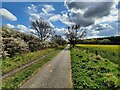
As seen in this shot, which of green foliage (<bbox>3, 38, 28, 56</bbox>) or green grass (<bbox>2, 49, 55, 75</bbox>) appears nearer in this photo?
green grass (<bbox>2, 49, 55, 75</bbox>)

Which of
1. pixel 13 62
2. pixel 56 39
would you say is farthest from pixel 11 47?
pixel 56 39

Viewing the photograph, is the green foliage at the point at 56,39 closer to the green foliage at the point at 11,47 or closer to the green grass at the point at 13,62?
the green foliage at the point at 11,47

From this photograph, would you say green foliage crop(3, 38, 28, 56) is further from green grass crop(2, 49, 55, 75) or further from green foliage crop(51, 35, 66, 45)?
green foliage crop(51, 35, 66, 45)

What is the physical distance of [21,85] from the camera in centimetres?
1105

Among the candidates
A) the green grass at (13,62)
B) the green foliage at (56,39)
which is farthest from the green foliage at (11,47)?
the green foliage at (56,39)

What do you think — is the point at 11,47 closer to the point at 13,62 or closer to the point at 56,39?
the point at 13,62

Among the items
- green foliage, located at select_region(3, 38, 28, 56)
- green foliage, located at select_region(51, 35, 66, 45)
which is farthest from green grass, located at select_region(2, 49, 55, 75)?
green foliage, located at select_region(51, 35, 66, 45)

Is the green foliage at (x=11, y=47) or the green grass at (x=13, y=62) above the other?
the green foliage at (x=11, y=47)

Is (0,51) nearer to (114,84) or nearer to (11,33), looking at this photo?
(11,33)

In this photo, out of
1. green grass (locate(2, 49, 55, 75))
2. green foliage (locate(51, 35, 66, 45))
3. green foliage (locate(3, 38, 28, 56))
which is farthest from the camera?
green foliage (locate(51, 35, 66, 45))

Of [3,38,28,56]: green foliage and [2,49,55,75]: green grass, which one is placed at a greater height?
[3,38,28,56]: green foliage

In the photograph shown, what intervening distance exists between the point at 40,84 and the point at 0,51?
13.2 meters

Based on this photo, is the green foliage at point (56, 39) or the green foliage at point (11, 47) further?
the green foliage at point (56, 39)

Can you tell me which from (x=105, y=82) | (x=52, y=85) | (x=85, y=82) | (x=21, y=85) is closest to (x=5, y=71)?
(x=21, y=85)
